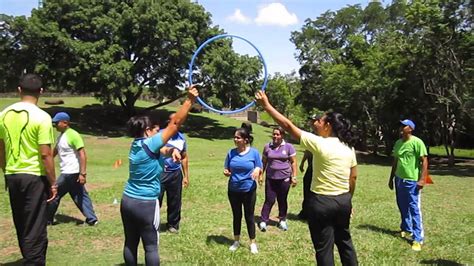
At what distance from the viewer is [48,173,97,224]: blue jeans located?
810 centimetres

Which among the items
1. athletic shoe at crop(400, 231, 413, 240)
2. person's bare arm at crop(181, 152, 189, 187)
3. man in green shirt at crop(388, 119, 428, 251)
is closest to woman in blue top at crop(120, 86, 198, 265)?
person's bare arm at crop(181, 152, 189, 187)

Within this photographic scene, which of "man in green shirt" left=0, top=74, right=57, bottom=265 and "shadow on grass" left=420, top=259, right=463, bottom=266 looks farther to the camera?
"shadow on grass" left=420, top=259, right=463, bottom=266

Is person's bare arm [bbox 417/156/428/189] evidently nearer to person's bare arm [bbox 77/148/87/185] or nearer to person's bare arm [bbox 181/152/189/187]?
person's bare arm [bbox 181/152/189/187]

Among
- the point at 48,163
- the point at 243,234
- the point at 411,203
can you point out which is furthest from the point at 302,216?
the point at 48,163

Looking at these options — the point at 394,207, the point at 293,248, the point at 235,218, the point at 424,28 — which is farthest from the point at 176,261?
the point at 424,28

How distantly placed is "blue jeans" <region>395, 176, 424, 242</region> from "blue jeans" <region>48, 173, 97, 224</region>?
215 inches

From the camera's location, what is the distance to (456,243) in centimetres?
789

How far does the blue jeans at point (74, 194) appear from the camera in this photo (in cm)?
810

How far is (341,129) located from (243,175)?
2.45 m

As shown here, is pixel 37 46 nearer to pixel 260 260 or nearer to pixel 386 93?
pixel 386 93

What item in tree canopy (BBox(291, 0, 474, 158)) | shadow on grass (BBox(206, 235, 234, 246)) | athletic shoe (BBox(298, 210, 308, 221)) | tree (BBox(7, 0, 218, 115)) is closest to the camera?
shadow on grass (BBox(206, 235, 234, 246))

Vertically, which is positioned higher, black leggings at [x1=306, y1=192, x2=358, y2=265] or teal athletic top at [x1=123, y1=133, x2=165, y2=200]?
teal athletic top at [x1=123, y1=133, x2=165, y2=200]

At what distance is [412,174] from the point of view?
767 cm

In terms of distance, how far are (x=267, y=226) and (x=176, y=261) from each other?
2.64 meters
